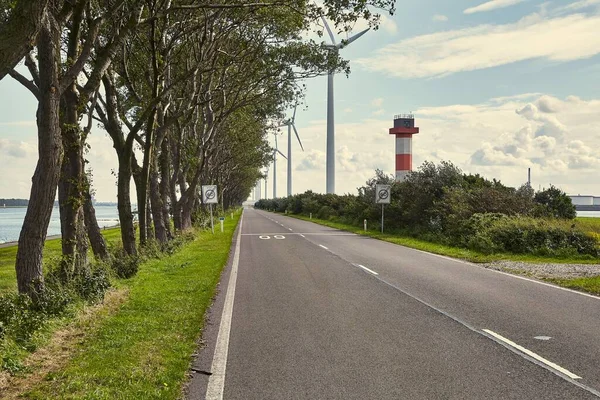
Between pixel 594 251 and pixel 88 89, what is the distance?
53.7 feet

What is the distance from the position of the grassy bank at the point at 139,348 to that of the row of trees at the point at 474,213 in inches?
489

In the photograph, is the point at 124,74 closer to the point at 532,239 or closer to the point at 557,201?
the point at 532,239

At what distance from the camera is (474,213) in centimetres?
2636

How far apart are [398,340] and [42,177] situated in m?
5.81

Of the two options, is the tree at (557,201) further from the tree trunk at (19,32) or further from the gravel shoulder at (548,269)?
the tree trunk at (19,32)

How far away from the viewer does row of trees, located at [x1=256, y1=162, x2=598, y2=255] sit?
20734mm

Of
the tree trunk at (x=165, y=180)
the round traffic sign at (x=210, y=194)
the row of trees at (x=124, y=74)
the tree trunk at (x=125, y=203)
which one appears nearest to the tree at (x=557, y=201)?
the row of trees at (x=124, y=74)

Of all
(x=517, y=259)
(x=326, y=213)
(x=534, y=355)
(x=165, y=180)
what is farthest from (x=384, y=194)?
(x=534, y=355)

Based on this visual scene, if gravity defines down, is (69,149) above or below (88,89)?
below

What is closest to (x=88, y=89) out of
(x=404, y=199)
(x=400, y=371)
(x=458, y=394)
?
(x=400, y=371)

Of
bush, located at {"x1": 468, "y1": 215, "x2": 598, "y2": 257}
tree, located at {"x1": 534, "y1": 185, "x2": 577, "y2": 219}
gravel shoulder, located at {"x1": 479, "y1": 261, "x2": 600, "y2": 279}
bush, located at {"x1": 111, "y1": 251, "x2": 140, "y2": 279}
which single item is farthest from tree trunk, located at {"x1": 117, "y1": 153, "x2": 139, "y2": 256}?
tree, located at {"x1": 534, "y1": 185, "x2": 577, "y2": 219}

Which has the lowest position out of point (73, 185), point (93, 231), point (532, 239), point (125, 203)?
point (532, 239)

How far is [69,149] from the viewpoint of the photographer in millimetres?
11727

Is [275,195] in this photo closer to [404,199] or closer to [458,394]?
[404,199]
